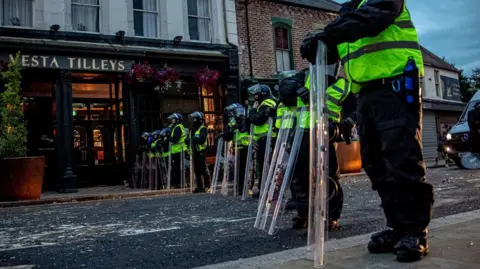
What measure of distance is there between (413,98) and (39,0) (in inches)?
540

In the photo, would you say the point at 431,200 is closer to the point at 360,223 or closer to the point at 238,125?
the point at 360,223

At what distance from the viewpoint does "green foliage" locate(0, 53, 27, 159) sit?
405 inches

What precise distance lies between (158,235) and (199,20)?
532 inches

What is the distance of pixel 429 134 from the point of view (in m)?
27.5

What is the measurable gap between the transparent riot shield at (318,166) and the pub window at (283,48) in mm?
16098

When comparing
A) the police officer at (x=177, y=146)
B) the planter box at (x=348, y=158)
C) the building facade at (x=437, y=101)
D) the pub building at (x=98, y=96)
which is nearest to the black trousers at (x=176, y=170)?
the police officer at (x=177, y=146)

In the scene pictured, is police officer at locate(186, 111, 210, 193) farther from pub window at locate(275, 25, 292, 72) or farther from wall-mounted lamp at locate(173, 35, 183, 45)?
pub window at locate(275, 25, 292, 72)

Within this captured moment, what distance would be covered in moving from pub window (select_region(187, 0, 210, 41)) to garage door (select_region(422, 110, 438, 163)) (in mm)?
16099

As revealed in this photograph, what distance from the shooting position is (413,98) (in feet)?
9.97

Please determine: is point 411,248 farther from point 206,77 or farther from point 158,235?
point 206,77

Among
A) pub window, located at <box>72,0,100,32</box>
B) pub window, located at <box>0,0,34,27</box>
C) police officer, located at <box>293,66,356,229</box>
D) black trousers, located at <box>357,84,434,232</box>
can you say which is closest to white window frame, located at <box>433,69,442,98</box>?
pub window, located at <box>72,0,100,32</box>

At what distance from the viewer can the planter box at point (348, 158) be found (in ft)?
52.7

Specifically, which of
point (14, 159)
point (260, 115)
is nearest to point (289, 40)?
point (260, 115)

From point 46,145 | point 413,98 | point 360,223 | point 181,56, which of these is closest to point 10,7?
point 46,145
